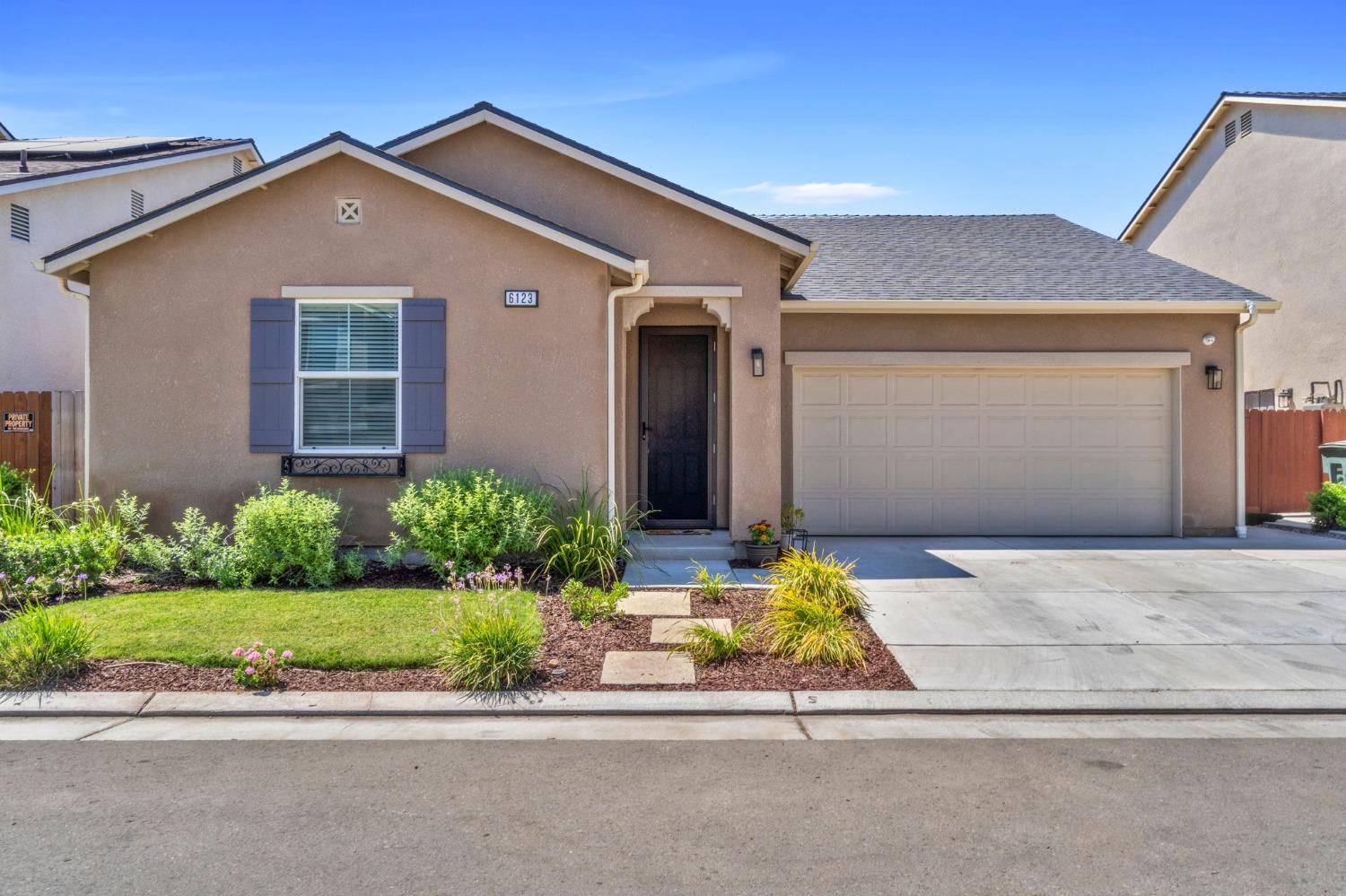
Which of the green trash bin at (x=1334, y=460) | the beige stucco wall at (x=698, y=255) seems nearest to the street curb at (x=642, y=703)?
the beige stucco wall at (x=698, y=255)

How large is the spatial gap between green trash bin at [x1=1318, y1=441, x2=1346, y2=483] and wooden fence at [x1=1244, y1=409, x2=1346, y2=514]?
42 centimetres

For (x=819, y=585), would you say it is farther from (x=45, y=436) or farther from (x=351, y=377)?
(x=45, y=436)

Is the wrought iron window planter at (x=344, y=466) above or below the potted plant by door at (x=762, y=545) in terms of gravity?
above

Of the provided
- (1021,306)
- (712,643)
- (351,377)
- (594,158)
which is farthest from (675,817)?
(1021,306)

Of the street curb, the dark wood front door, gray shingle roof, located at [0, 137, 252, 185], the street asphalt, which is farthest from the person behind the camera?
gray shingle roof, located at [0, 137, 252, 185]

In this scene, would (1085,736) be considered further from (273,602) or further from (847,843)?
(273,602)

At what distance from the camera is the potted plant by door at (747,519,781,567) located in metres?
9.63

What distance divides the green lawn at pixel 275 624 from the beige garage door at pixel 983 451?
6052 mm

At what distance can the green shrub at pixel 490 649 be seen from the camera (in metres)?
5.80

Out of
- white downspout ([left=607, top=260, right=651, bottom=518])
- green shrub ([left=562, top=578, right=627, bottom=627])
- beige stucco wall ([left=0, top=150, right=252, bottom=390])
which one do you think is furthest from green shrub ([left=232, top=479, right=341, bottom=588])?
beige stucco wall ([left=0, top=150, right=252, bottom=390])

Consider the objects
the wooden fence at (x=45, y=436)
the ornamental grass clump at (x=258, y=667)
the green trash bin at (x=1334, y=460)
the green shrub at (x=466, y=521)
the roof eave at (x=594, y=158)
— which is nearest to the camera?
the ornamental grass clump at (x=258, y=667)

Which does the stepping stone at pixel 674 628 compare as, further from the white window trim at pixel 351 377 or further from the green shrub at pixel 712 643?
the white window trim at pixel 351 377

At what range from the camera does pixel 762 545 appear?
9.63 m

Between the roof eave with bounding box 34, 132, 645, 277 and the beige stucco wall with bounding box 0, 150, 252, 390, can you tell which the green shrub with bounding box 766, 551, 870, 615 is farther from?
the beige stucco wall with bounding box 0, 150, 252, 390
